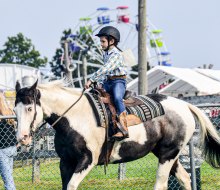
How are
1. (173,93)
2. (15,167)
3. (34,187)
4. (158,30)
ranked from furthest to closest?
(158,30) < (173,93) < (15,167) < (34,187)

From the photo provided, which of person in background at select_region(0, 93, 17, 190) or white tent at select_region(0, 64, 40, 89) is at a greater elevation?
person in background at select_region(0, 93, 17, 190)

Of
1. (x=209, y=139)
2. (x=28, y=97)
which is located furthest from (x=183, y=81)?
(x=28, y=97)

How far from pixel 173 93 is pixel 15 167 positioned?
21874 millimetres

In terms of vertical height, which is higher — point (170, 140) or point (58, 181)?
point (170, 140)

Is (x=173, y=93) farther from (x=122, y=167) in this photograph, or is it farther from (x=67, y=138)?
(x=67, y=138)

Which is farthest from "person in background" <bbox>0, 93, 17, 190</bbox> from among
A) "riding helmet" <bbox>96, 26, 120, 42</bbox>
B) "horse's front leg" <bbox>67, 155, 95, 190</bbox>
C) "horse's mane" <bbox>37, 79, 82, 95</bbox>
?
"riding helmet" <bbox>96, 26, 120, 42</bbox>

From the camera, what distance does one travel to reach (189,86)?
33219mm

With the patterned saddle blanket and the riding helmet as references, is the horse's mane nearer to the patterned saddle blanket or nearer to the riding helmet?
the patterned saddle blanket

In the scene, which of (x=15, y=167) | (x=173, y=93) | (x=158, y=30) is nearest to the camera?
(x=15, y=167)

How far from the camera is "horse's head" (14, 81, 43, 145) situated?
7.23 m

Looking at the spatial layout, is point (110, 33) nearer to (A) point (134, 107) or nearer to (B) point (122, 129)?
(A) point (134, 107)

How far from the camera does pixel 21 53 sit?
62.3 m

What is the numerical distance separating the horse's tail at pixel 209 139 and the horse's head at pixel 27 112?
2401 mm

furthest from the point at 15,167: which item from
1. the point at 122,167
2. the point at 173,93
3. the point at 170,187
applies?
the point at 173,93
